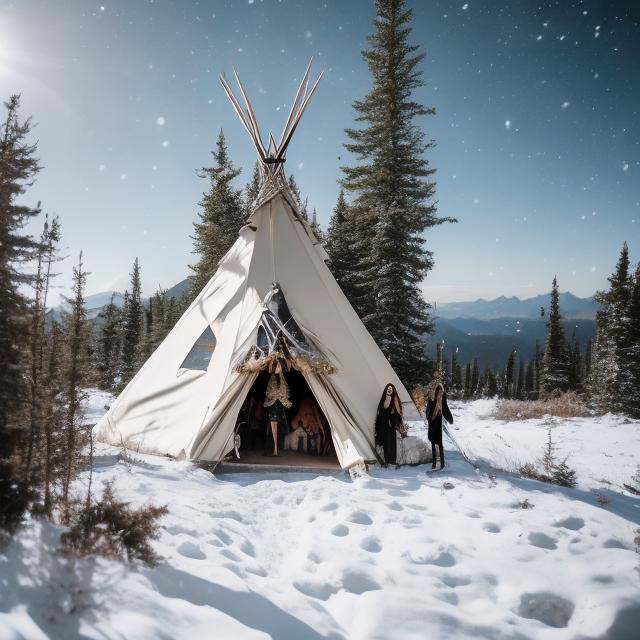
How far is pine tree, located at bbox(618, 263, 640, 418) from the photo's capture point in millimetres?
15922

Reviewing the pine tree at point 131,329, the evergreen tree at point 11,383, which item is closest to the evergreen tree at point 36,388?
the evergreen tree at point 11,383

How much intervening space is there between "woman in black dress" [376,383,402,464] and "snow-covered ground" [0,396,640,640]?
1284 millimetres

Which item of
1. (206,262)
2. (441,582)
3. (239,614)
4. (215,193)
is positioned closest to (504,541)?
(441,582)

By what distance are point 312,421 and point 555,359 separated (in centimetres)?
3095

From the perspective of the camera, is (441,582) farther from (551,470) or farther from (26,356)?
(551,470)

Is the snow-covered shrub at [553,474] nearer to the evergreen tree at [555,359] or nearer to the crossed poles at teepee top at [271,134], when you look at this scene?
the crossed poles at teepee top at [271,134]

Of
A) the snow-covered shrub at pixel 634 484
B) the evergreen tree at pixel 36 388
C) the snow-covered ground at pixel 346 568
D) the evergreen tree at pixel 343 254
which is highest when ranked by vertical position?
the evergreen tree at pixel 343 254

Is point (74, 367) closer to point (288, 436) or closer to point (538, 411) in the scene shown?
point (288, 436)

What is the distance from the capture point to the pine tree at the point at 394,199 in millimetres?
13891

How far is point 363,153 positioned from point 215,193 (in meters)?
10.7

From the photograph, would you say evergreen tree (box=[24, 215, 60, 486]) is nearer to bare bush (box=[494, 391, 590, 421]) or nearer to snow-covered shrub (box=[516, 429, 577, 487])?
snow-covered shrub (box=[516, 429, 577, 487])

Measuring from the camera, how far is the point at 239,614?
2.76 metres

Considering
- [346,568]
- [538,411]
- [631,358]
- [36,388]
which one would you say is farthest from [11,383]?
[631,358]

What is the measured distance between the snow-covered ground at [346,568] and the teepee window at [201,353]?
2278 mm
